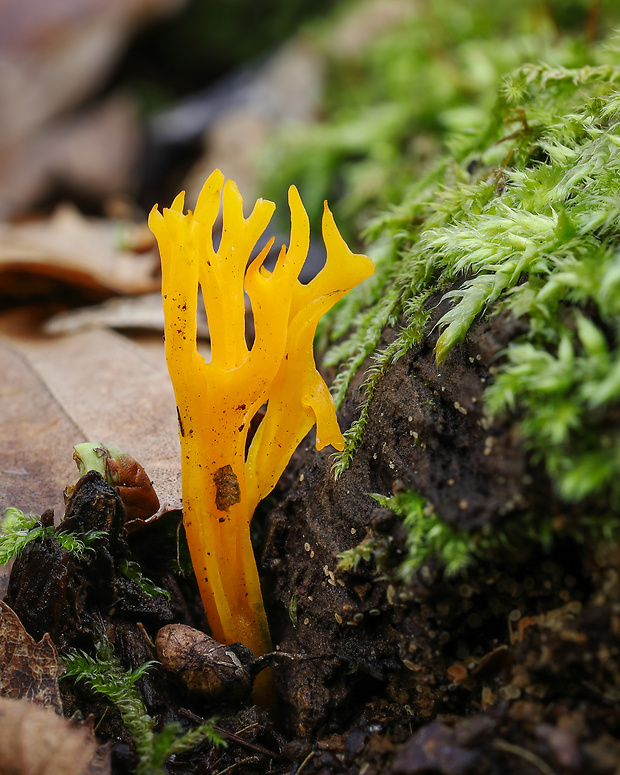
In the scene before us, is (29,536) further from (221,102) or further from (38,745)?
(221,102)

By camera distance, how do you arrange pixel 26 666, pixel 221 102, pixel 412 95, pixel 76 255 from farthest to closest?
pixel 221 102 < pixel 412 95 < pixel 76 255 < pixel 26 666

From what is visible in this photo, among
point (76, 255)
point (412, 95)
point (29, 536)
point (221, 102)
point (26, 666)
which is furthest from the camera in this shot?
point (221, 102)

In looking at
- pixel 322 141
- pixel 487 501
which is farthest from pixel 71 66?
pixel 487 501

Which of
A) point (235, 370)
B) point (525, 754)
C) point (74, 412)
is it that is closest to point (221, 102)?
point (74, 412)

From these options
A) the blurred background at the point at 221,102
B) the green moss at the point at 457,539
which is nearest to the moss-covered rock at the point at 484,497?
the green moss at the point at 457,539

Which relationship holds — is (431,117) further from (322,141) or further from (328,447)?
(328,447)

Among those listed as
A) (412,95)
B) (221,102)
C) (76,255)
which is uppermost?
(221,102)

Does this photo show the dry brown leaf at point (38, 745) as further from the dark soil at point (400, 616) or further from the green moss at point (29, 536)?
the green moss at point (29, 536)
